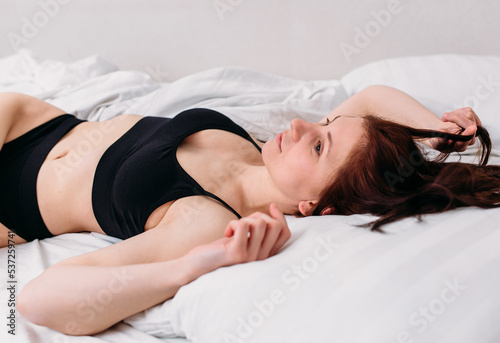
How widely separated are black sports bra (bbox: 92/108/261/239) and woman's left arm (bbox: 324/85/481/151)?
47 centimetres

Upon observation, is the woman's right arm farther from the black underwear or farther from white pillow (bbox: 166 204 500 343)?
the black underwear

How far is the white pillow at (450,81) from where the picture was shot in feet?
4.68

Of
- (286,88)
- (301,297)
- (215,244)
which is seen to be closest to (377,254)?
(301,297)

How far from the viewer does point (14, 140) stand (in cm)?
118

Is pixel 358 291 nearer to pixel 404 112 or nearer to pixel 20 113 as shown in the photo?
pixel 404 112

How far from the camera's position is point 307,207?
1.03 m

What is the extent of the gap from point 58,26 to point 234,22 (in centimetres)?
84

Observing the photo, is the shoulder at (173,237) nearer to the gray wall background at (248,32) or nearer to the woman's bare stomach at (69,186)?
the woman's bare stomach at (69,186)

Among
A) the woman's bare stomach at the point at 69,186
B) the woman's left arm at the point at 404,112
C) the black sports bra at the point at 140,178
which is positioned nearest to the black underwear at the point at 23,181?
the woman's bare stomach at the point at 69,186

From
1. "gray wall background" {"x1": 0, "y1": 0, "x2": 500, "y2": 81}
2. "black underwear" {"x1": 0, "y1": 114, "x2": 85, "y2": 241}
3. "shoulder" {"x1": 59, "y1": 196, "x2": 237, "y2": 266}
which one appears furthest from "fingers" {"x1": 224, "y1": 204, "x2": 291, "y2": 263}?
"gray wall background" {"x1": 0, "y1": 0, "x2": 500, "y2": 81}

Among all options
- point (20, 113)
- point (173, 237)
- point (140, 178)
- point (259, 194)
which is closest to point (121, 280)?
point (173, 237)

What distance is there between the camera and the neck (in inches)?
42.1

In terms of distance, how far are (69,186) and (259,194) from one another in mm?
471

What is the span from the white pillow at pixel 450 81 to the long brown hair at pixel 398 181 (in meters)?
0.50
